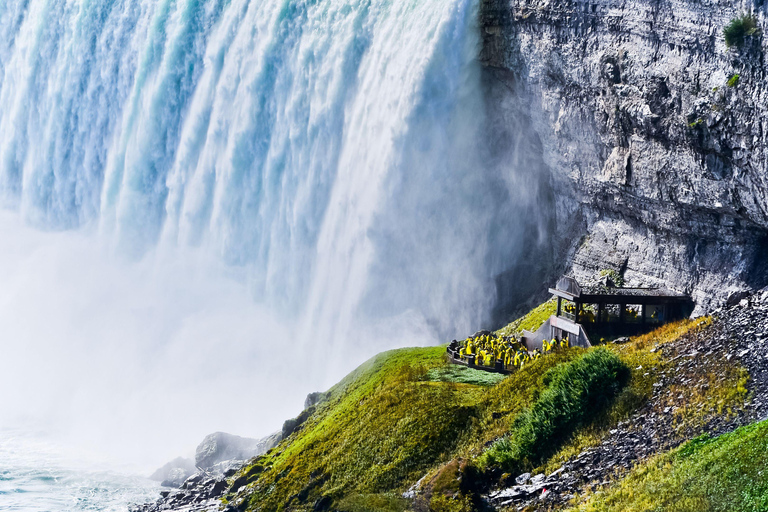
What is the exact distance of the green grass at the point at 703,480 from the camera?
17.2 metres

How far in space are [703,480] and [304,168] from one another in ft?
105

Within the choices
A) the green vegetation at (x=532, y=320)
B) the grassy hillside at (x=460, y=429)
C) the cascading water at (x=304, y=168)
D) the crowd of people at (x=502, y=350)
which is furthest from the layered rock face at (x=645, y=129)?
the crowd of people at (x=502, y=350)

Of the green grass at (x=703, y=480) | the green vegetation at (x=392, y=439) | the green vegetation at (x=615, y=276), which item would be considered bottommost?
the green grass at (x=703, y=480)

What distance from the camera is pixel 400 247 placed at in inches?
1703

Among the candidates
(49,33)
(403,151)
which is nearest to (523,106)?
(403,151)

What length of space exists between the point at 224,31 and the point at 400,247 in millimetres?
18943

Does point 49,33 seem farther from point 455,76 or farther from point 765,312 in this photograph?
point 765,312

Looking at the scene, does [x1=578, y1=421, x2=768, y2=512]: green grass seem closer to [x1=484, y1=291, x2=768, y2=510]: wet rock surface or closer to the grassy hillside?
the grassy hillside

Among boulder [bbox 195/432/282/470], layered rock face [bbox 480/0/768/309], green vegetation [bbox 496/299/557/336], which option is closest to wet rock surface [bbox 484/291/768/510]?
layered rock face [bbox 480/0/768/309]

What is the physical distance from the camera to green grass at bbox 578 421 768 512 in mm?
17156

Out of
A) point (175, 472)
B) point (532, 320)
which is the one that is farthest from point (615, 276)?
point (175, 472)

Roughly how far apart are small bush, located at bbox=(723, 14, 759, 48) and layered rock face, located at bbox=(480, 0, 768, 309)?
198 millimetres

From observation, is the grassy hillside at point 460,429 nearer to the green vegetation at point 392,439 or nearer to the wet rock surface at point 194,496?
the green vegetation at point 392,439

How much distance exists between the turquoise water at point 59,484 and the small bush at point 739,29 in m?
27.2
